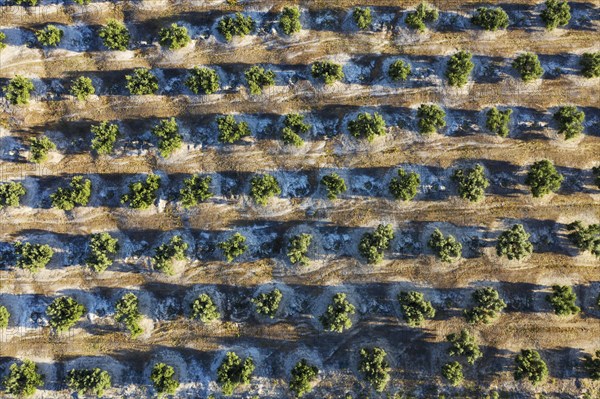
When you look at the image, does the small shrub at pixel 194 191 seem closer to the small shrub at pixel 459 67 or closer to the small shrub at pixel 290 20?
the small shrub at pixel 290 20

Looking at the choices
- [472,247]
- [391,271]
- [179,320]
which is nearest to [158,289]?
[179,320]

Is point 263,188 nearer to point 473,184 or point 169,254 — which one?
point 169,254

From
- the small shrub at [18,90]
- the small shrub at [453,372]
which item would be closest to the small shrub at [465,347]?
the small shrub at [453,372]

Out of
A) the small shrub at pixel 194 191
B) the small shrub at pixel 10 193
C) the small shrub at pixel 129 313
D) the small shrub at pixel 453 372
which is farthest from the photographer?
the small shrub at pixel 10 193

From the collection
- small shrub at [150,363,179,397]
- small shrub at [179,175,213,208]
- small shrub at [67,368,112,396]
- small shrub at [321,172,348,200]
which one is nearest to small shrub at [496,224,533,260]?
small shrub at [321,172,348,200]

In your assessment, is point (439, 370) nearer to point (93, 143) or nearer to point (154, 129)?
point (154, 129)
